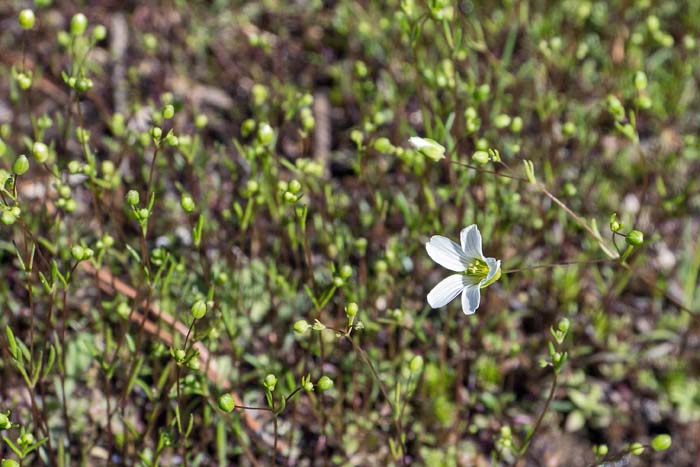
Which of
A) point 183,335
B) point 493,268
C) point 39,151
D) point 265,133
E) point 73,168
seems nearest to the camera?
point 493,268

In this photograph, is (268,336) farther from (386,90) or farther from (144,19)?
(144,19)

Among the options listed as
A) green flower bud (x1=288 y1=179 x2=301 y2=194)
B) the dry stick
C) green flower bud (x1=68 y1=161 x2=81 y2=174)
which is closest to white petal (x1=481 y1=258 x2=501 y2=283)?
green flower bud (x1=288 y1=179 x2=301 y2=194)

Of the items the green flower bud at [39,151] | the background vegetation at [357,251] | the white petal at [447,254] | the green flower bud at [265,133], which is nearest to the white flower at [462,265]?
the white petal at [447,254]

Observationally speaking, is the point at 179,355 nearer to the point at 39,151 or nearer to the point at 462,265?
the point at 39,151

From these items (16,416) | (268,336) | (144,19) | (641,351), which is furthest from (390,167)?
(16,416)

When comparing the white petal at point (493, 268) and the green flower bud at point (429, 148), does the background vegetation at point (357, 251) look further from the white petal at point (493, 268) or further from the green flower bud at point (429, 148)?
the white petal at point (493, 268)

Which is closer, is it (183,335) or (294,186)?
(294,186)

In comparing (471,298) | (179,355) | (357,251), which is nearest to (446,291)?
(471,298)
